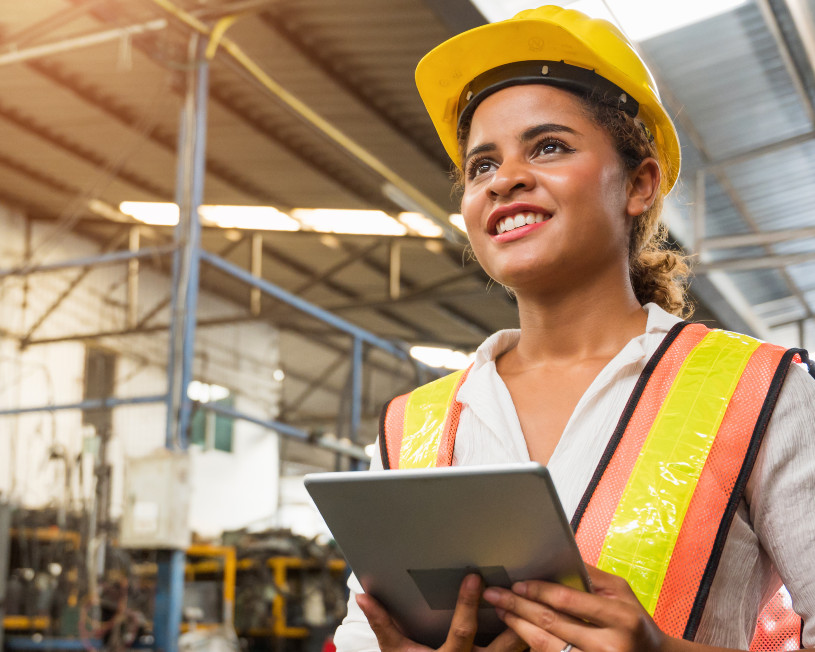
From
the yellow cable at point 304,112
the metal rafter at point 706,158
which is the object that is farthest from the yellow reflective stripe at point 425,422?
the metal rafter at point 706,158

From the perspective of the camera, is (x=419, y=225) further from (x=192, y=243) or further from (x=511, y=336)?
(x=511, y=336)

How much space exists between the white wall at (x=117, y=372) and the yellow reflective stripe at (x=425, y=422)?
8.78m

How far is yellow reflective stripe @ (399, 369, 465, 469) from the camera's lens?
1586 mm

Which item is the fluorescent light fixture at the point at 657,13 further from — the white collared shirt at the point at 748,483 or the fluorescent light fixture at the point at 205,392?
the fluorescent light fixture at the point at 205,392

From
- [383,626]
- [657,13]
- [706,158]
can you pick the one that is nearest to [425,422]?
[383,626]

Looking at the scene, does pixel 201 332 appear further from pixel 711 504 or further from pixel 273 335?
pixel 711 504

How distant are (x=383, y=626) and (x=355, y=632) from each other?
292 mm

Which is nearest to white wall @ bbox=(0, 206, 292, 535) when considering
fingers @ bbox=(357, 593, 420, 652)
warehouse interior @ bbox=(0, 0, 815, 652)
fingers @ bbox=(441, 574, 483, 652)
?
warehouse interior @ bbox=(0, 0, 815, 652)

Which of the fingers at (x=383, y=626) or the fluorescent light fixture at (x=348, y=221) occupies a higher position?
the fluorescent light fixture at (x=348, y=221)

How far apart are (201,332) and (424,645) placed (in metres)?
14.3

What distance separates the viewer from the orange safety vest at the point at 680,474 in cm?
128

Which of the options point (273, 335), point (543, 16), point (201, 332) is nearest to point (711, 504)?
point (543, 16)

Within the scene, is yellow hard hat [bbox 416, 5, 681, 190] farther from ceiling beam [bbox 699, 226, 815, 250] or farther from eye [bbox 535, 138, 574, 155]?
ceiling beam [bbox 699, 226, 815, 250]

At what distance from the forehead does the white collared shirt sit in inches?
14.9
